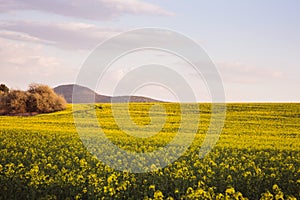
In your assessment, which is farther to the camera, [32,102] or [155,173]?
[32,102]

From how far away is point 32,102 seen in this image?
61.7m

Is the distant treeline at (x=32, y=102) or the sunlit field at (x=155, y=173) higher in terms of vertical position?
the distant treeline at (x=32, y=102)

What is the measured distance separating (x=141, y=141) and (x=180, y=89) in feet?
17.3

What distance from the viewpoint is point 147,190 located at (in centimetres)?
1530

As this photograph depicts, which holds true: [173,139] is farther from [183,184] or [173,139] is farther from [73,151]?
[183,184]

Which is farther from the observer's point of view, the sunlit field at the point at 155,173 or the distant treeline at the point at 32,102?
the distant treeline at the point at 32,102

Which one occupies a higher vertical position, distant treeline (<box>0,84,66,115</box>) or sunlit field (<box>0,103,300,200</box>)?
distant treeline (<box>0,84,66,115</box>)

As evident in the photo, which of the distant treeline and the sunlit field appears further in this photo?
the distant treeline

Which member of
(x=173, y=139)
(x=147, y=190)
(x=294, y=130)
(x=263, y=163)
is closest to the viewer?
(x=147, y=190)

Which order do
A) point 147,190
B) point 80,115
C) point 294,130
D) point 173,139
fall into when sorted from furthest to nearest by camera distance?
point 80,115 < point 294,130 < point 173,139 < point 147,190

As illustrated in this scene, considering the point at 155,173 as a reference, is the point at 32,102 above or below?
above

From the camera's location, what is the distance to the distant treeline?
6119 cm

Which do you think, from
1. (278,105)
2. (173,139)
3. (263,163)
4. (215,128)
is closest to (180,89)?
(263,163)

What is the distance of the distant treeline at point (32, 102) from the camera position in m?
61.2
